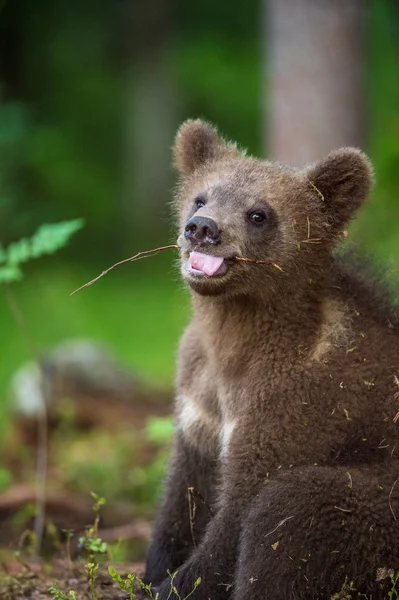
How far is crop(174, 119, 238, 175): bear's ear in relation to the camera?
677 centimetres

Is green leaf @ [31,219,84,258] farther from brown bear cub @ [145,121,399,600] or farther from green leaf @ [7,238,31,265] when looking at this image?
brown bear cub @ [145,121,399,600]

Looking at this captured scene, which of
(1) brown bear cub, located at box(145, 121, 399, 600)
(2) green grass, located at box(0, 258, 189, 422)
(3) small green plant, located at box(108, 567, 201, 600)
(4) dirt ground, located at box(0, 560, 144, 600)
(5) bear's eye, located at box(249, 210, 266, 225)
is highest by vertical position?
(5) bear's eye, located at box(249, 210, 266, 225)

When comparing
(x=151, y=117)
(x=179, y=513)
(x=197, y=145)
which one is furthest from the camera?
(x=151, y=117)

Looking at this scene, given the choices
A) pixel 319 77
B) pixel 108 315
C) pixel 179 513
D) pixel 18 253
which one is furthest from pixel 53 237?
pixel 108 315

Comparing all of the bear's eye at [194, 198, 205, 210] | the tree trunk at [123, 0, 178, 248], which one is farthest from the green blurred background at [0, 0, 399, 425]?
the bear's eye at [194, 198, 205, 210]

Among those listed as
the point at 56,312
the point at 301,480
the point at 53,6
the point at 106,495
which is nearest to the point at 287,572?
the point at 301,480

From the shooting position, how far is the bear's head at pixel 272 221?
5996mm

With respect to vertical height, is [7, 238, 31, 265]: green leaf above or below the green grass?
above

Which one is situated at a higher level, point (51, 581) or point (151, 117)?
point (51, 581)

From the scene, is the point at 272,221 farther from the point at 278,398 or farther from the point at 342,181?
the point at 278,398

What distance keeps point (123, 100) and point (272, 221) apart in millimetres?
24048

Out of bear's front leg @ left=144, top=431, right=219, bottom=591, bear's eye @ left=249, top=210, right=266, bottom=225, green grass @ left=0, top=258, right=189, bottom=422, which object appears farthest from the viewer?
green grass @ left=0, top=258, right=189, bottom=422

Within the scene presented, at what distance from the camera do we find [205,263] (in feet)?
19.5

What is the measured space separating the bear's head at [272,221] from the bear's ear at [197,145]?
0.36m
